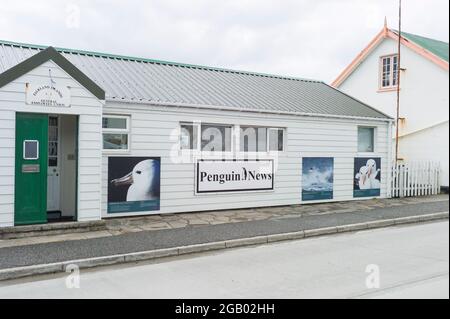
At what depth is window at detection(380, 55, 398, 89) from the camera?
15661 millimetres

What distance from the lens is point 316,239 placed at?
30.2 feet

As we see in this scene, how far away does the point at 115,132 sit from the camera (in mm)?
10680

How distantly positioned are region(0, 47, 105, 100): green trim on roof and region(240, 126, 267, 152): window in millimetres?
4610

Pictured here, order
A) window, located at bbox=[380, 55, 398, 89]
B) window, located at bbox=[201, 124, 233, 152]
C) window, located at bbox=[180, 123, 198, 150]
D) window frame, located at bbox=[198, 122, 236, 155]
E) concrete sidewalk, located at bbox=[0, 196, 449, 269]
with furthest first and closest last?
window, located at bbox=[380, 55, 398, 89]
window, located at bbox=[201, 124, 233, 152]
window frame, located at bbox=[198, 122, 236, 155]
window, located at bbox=[180, 123, 198, 150]
concrete sidewalk, located at bbox=[0, 196, 449, 269]

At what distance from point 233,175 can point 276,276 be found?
6355 mm

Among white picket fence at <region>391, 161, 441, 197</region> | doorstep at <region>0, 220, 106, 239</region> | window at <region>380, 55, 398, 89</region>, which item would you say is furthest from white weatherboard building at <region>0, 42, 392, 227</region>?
window at <region>380, 55, 398, 89</region>

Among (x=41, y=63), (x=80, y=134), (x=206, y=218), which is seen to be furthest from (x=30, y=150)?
(x=206, y=218)

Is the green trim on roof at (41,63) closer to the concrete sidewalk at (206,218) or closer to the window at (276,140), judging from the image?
the concrete sidewalk at (206,218)

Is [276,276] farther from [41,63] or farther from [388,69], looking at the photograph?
[388,69]

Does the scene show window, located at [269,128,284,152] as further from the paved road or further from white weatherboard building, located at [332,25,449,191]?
the paved road

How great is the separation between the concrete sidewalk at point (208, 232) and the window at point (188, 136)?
193 centimetres

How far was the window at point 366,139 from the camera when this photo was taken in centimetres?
1527

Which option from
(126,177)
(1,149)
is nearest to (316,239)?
(126,177)
